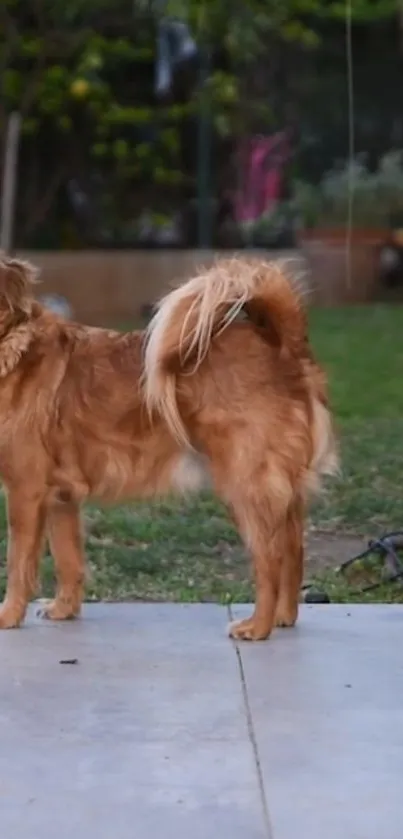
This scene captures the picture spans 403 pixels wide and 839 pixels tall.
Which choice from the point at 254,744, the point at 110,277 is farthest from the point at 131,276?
the point at 254,744

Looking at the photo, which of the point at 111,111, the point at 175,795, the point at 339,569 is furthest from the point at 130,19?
the point at 175,795

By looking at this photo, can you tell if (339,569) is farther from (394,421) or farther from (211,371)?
(394,421)

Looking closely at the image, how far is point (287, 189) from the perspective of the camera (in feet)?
58.0

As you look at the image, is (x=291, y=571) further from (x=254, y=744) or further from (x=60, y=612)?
(x=254, y=744)

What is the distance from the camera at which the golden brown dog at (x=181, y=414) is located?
16.8ft

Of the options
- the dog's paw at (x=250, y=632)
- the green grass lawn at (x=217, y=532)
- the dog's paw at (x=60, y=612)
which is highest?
the dog's paw at (x=250, y=632)

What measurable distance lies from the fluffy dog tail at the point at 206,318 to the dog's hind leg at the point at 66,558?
617 mm

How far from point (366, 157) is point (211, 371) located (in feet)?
45.0

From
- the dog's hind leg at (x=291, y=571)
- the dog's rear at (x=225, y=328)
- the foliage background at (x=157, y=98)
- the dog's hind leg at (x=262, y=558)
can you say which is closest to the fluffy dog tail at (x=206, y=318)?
the dog's rear at (x=225, y=328)

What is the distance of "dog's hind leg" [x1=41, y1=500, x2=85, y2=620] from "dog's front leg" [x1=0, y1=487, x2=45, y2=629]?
181 millimetres

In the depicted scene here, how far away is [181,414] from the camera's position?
5.18 metres

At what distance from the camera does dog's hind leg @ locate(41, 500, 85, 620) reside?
5.49 m

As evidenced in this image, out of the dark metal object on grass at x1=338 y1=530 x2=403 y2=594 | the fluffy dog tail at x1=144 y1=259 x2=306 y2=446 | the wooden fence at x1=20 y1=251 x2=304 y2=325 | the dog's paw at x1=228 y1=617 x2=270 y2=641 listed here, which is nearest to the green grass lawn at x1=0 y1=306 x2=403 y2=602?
the dark metal object on grass at x1=338 y1=530 x2=403 y2=594

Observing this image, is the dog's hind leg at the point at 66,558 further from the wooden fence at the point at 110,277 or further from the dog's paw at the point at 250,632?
the wooden fence at the point at 110,277
